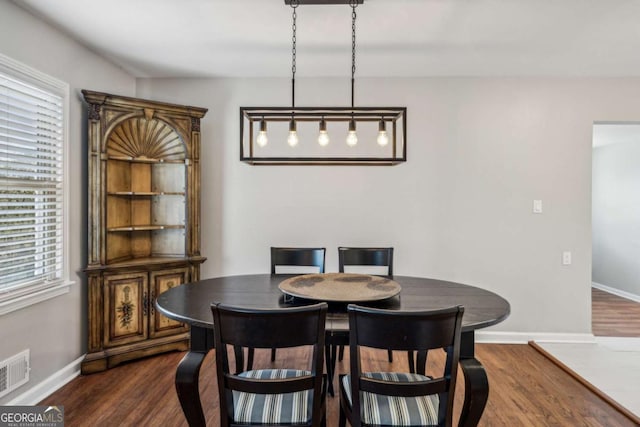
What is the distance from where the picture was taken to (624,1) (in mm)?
2078

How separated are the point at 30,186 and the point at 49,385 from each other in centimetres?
135

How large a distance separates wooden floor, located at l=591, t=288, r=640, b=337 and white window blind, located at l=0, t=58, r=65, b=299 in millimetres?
4907

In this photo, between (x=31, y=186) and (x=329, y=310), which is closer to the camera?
(x=329, y=310)

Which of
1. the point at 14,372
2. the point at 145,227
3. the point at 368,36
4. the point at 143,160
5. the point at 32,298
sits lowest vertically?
the point at 14,372

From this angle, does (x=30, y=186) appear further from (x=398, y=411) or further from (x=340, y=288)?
(x=398, y=411)

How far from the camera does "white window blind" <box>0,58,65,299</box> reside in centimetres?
209

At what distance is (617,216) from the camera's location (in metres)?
5.40

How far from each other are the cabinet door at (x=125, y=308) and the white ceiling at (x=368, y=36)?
1.82 m

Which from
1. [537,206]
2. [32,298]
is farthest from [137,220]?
[537,206]

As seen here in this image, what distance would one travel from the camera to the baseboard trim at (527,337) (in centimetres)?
330

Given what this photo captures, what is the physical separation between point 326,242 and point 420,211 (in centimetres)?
95

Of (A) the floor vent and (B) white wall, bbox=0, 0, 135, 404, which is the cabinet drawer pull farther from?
(A) the floor vent

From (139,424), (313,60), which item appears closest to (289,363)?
(139,424)

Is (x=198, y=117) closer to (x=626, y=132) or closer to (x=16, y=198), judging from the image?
(x=16, y=198)
